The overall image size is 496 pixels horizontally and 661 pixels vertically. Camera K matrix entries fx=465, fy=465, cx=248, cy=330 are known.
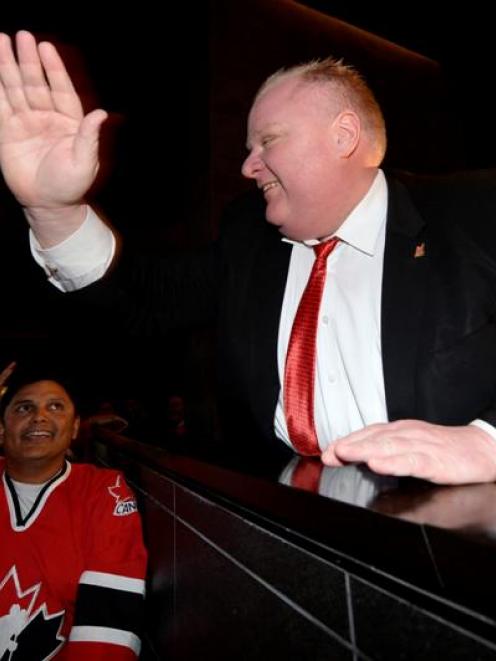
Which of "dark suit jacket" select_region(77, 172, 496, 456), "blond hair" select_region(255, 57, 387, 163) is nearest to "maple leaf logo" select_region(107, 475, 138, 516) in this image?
"dark suit jacket" select_region(77, 172, 496, 456)

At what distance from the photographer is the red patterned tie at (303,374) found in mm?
1134

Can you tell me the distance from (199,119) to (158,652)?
403 cm

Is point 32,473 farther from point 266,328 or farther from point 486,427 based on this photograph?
point 486,427

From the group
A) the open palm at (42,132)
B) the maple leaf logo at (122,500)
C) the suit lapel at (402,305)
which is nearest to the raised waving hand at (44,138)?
the open palm at (42,132)

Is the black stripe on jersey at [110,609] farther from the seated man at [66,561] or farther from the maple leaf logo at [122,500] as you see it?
the maple leaf logo at [122,500]

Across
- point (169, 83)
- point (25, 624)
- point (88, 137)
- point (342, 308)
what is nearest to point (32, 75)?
point (88, 137)

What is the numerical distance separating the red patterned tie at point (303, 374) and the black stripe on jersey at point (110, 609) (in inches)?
24.6

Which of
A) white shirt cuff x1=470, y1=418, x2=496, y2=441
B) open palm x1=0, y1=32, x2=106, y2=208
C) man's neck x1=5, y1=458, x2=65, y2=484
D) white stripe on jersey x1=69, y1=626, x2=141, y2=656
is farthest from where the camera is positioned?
man's neck x1=5, y1=458, x2=65, y2=484

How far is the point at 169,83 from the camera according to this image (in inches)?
176

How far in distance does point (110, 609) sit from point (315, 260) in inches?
42.8

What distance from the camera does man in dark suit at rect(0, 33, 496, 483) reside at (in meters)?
1.00

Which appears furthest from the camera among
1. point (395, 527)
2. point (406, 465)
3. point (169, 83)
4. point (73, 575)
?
point (169, 83)

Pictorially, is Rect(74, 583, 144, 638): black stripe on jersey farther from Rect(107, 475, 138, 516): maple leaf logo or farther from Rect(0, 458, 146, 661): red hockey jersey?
Rect(107, 475, 138, 516): maple leaf logo

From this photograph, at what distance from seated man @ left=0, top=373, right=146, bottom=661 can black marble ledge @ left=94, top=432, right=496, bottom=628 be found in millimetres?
782
